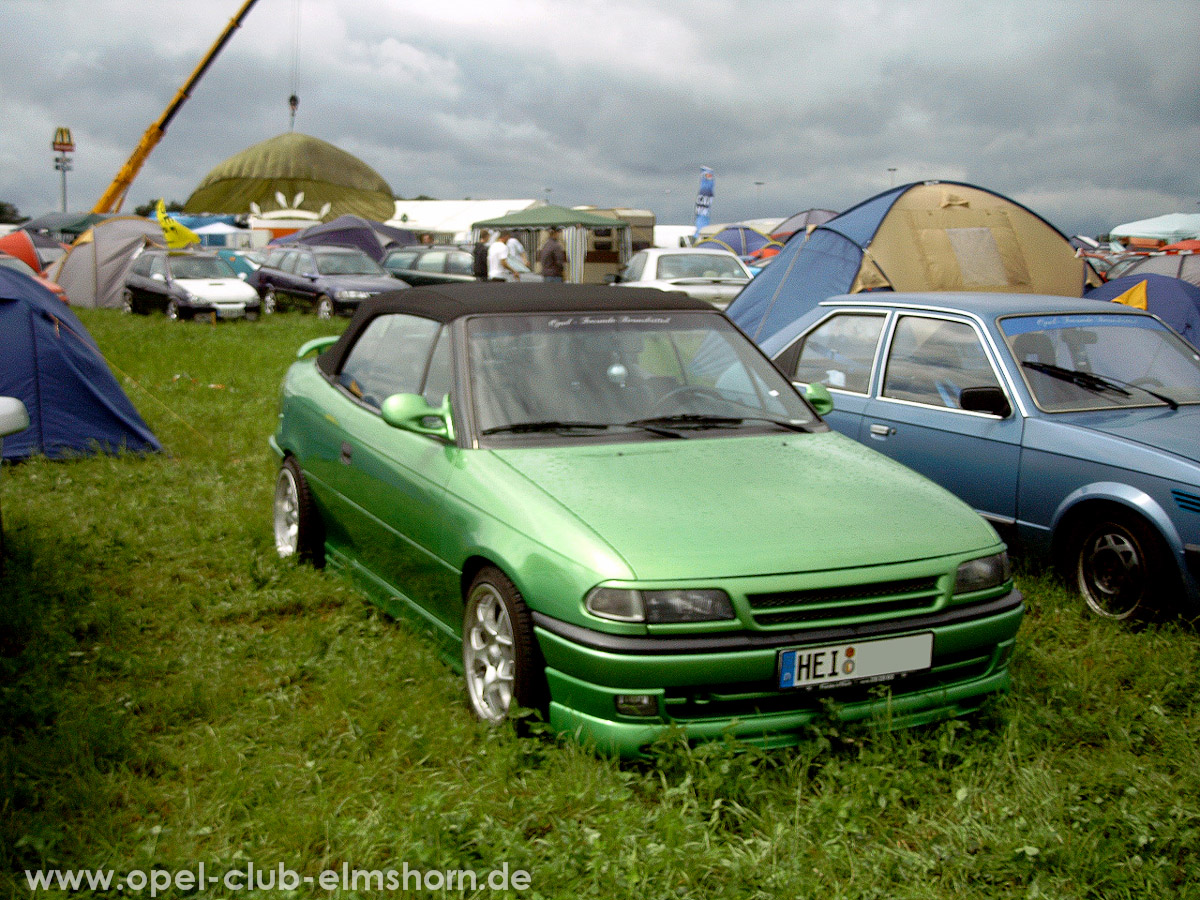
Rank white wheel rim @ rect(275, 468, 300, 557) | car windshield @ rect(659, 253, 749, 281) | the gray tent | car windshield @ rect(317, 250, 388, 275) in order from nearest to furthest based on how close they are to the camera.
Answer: white wheel rim @ rect(275, 468, 300, 557)
car windshield @ rect(659, 253, 749, 281)
car windshield @ rect(317, 250, 388, 275)
the gray tent

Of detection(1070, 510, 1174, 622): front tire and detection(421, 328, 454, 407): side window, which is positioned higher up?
detection(421, 328, 454, 407): side window

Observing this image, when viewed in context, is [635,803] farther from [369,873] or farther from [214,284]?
[214,284]

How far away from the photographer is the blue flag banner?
37.2m

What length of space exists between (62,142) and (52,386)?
2816 inches

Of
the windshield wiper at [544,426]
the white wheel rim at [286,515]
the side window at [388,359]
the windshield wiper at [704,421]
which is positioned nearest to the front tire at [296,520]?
the white wheel rim at [286,515]

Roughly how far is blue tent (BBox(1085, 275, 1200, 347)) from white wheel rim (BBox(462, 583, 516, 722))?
9428 millimetres

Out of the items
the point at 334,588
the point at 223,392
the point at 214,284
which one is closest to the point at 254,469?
the point at 334,588

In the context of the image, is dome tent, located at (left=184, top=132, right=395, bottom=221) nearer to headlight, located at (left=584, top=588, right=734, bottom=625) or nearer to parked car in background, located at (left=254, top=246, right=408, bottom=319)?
parked car in background, located at (left=254, top=246, right=408, bottom=319)

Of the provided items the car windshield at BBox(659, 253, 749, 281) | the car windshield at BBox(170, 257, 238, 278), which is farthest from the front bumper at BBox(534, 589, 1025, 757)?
the car windshield at BBox(170, 257, 238, 278)

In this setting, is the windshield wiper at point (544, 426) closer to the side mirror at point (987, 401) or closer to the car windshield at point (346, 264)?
the side mirror at point (987, 401)

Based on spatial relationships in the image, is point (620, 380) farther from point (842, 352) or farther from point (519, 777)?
point (842, 352)

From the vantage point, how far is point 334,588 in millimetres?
5242

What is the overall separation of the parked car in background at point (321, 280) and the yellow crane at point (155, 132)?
21.4 m

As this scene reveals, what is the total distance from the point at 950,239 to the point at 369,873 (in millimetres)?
10133
